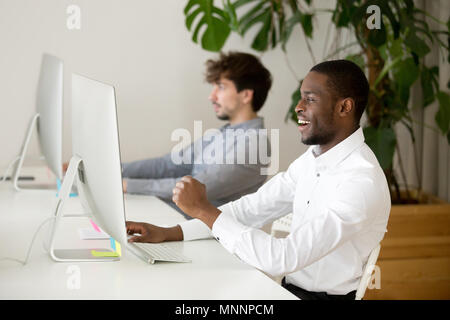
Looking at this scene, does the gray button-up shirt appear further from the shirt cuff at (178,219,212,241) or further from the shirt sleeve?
the shirt sleeve

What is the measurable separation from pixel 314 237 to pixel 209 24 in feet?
6.61

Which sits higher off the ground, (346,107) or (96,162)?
(346,107)

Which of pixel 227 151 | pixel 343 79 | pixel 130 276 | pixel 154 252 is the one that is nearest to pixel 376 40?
pixel 227 151

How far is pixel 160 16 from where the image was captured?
11.6 feet

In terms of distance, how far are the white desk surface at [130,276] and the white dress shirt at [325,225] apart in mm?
62

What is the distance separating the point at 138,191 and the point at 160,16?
1222 mm

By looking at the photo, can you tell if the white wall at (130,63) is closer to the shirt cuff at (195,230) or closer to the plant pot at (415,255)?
the plant pot at (415,255)

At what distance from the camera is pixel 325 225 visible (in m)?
1.46

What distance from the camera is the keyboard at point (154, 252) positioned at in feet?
5.07

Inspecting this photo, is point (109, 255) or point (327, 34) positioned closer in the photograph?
point (109, 255)

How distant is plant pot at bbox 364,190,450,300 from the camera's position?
9.57 ft

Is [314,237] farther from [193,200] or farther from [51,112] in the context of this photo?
[51,112]
